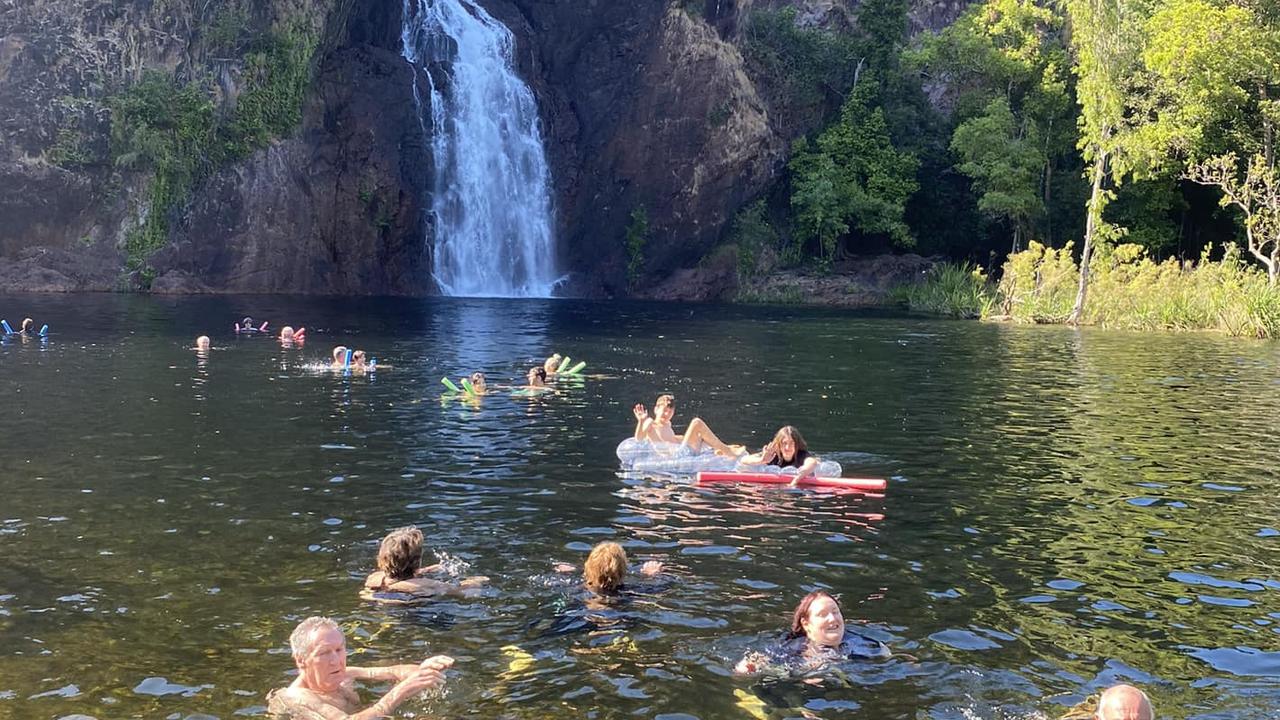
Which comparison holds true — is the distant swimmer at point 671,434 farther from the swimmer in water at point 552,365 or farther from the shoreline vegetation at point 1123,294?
the shoreline vegetation at point 1123,294

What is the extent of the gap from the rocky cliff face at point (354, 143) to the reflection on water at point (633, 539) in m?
40.2

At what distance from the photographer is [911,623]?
10.6 metres


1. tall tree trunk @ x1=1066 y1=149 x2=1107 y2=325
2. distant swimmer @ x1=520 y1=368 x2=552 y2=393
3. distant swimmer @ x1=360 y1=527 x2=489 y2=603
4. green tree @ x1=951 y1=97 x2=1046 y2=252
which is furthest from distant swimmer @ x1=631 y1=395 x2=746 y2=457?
green tree @ x1=951 y1=97 x2=1046 y2=252

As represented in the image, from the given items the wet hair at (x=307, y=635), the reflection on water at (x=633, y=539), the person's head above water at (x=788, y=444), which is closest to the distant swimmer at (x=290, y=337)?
the reflection on water at (x=633, y=539)

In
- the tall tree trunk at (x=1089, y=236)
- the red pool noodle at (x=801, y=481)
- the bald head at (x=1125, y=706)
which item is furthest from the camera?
the tall tree trunk at (x=1089, y=236)

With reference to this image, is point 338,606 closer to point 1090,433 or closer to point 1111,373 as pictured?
point 1090,433

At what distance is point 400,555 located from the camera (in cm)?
1115

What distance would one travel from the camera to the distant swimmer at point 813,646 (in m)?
9.42

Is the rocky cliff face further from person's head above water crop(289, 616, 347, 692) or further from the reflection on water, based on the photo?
person's head above water crop(289, 616, 347, 692)

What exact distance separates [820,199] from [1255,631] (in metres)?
59.3

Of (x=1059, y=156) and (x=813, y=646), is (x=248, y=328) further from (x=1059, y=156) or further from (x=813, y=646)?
(x=1059, y=156)

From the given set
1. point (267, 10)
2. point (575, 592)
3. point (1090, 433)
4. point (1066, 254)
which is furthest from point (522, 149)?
point (575, 592)

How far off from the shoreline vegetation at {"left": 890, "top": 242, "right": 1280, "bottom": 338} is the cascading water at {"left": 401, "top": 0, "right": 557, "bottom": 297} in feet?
82.1

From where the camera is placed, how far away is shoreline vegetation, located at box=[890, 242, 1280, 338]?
142 ft
